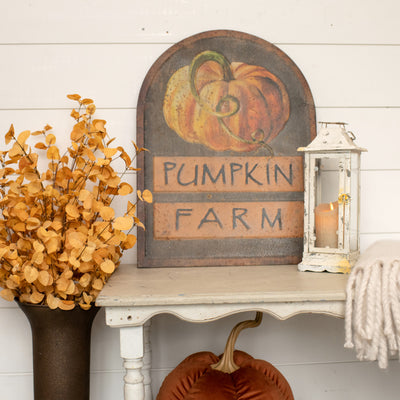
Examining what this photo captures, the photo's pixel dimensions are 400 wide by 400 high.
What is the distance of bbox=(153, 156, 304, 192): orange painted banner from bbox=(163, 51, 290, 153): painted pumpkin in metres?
0.04

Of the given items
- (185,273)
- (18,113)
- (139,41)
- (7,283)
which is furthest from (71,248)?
(139,41)

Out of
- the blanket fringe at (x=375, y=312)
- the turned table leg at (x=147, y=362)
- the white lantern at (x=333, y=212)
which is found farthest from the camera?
the turned table leg at (x=147, y=362)

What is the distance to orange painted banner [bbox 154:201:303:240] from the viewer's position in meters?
1.29

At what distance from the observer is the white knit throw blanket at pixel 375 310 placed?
0.95 m

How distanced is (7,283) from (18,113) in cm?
49

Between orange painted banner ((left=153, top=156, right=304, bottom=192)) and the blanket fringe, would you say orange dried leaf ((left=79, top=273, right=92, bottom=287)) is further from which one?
the blanket fringe

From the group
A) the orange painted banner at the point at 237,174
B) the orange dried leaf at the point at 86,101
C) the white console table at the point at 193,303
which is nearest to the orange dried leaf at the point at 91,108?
the orange dried leaf at the point at 86,101

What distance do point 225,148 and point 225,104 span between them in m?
0.12

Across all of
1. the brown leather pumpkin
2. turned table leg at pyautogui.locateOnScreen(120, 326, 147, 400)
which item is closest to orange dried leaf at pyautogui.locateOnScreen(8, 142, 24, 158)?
turned table leg at pyautogui.locateOnScreen(120, 326, 147, 400)

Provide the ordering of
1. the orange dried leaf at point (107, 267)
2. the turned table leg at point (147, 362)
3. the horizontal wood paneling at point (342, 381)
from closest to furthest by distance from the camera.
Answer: the orange dried leaf at point (107, 267), the turned table leg at point (147, 362), the horizontal wood paneling at point (342, 381)

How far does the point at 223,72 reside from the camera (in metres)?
1.32

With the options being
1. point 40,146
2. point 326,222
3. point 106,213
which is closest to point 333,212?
point 326,222

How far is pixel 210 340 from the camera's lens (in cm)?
137

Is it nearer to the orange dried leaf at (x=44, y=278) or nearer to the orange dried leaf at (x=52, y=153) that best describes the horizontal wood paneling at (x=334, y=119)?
the orange dried leaf at (x=52, y=153)
